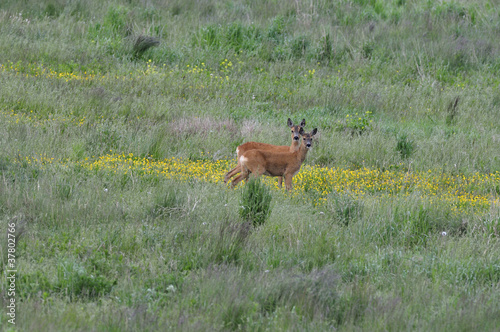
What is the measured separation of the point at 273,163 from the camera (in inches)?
381

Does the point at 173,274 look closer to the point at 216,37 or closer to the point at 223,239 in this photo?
the point at 223,239

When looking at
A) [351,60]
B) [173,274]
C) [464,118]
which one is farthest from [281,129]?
[173,274]

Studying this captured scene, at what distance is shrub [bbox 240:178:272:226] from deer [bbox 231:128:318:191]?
193cm

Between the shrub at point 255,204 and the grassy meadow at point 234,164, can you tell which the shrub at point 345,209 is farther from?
the shrub at point 255,204

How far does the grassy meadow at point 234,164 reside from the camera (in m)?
5.23

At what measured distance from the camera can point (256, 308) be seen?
195 inches

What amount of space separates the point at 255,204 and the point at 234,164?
351 centimetres

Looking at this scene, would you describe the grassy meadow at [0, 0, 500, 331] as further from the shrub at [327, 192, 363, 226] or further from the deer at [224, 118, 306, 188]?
the deer at [224, 118, 306, 188]

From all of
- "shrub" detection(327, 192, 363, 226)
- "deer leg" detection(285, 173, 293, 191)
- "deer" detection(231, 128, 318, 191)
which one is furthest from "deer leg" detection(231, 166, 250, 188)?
"shrub" detection(327, 192, 363, 226)

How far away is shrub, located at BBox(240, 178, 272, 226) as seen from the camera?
7.37m

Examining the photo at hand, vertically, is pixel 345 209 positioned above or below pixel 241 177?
above

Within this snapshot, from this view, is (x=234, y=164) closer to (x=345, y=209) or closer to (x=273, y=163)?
(x=273, y=163)

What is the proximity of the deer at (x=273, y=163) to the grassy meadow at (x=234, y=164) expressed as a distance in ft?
1.03

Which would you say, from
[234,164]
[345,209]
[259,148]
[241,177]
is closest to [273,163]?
[259,148]
